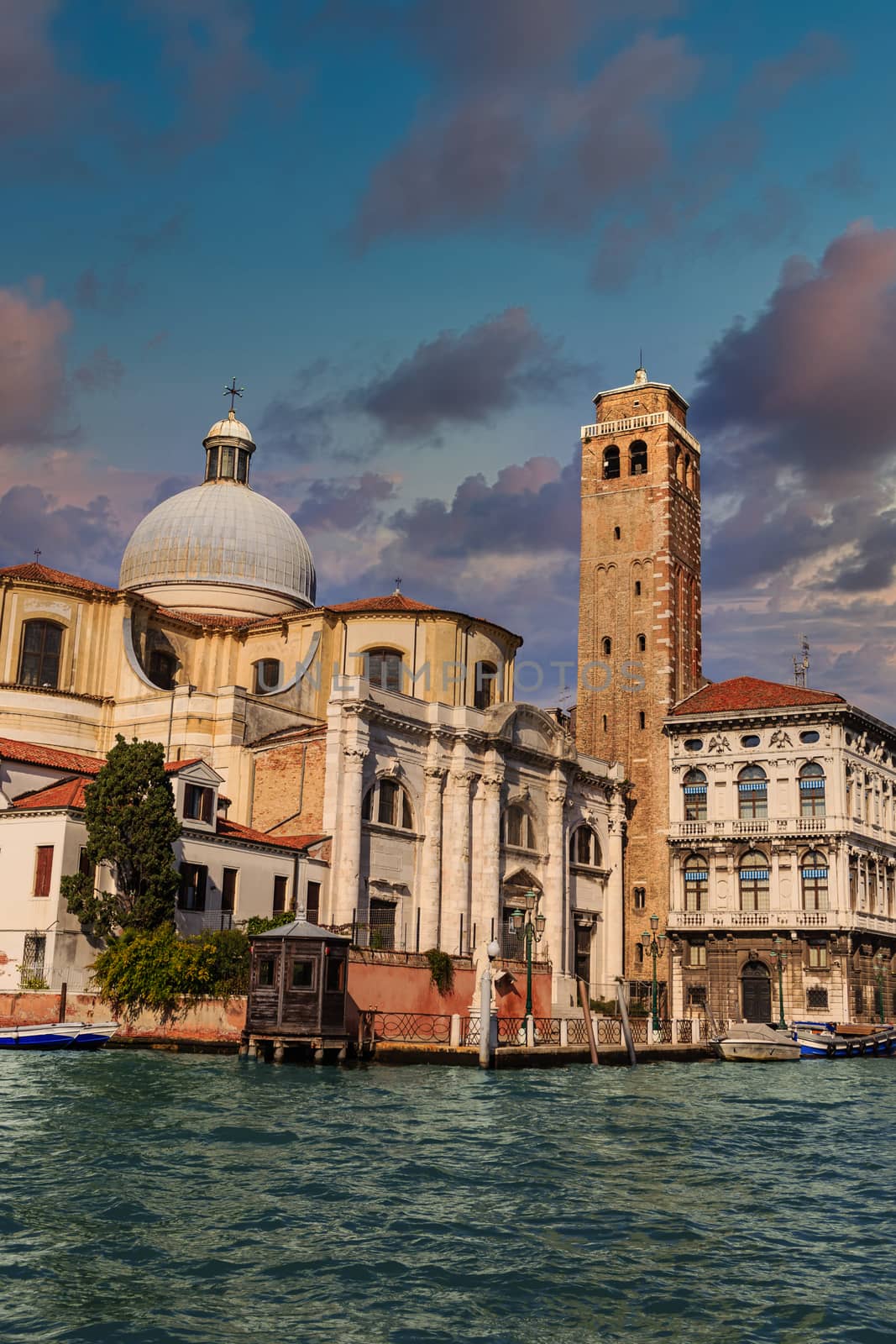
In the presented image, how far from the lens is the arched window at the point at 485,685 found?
164 ft

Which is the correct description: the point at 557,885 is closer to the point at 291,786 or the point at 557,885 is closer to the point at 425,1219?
the point at 291,786

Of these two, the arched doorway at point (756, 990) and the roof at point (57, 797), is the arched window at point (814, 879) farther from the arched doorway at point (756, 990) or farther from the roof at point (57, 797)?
the roof at point (57, 797)

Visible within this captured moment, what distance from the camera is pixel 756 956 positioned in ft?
163

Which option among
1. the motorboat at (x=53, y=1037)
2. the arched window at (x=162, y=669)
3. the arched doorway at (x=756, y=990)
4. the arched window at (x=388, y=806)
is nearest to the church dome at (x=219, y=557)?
the arched window at (x=162, y=669)

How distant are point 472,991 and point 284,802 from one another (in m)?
8.70

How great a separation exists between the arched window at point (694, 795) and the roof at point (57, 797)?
25.0m

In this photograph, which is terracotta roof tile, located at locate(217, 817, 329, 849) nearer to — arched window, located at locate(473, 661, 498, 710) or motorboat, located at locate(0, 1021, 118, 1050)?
motorboat, located at locate(0, 1021, 118, 1050)

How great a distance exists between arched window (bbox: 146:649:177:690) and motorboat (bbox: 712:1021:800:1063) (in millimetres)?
21378

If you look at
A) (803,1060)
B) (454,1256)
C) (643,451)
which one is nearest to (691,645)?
(643,451)

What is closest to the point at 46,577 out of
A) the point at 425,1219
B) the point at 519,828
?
the point at 519,828

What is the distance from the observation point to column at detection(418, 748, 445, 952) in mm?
43094

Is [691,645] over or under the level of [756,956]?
over

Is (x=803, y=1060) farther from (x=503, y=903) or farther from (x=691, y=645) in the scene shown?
(x=691, y=645)

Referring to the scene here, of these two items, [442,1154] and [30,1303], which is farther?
[442,1154]
